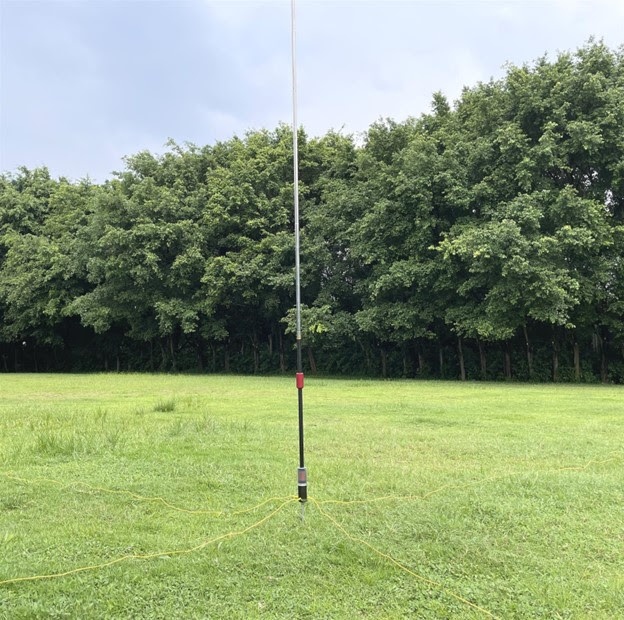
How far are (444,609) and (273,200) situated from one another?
75.5 feet

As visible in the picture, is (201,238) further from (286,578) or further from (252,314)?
(286,578)

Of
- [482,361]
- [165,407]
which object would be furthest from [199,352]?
[165,407]

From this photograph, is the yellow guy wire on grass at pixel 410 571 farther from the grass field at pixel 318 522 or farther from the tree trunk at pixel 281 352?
the tree trunk at pixel 281 352

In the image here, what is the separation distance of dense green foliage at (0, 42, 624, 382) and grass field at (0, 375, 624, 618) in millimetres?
11551

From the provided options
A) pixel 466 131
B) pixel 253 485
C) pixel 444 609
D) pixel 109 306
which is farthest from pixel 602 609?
pixel 109 306

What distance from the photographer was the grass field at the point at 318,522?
2.99 meters

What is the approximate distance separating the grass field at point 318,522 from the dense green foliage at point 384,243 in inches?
455

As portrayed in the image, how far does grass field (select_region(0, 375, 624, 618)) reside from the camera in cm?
299

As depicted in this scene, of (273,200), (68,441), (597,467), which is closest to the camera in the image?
(597,467)

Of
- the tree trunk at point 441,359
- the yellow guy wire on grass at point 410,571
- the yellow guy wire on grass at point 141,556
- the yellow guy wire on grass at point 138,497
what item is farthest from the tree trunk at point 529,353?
the yellow guy wire on grass at point 141,556

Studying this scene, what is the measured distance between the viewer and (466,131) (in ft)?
70.0

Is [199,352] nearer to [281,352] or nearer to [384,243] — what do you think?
[281,352]

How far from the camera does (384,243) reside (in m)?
21.5

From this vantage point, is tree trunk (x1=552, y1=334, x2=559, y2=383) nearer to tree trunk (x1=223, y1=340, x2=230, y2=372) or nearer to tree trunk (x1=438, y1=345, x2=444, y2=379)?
tree trunk (x1=438, y1=345, x2=444, y2=379)
